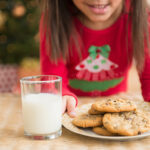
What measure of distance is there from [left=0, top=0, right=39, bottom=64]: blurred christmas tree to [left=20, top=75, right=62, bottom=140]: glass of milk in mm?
2366

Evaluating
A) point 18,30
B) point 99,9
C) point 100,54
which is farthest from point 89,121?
point 18,30

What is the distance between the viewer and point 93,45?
1492 millimetres

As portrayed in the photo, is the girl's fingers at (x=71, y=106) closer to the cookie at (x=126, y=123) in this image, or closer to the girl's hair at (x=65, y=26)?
the cookie at (x=126, y=123)

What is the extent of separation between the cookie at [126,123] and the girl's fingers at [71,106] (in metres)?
0.17

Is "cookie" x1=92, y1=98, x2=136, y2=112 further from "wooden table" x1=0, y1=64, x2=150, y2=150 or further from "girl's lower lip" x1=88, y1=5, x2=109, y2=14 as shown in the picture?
"girl's lower lip" x1=88, y1=5, x2=109, y2=14

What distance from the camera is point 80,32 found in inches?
59.3

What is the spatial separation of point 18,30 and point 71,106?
7.49 ft

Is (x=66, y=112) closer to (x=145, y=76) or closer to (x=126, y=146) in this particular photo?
(x=126, y=146)

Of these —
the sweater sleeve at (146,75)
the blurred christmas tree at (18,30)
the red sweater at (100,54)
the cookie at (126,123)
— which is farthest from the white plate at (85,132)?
the blurred christmas tree at (18,30)

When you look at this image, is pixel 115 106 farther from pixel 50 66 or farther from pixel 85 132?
pixel 50 66

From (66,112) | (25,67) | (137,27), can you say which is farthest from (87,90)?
(25,67)

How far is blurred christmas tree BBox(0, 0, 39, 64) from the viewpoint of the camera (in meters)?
3.00

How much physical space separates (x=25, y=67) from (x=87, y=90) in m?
1.72

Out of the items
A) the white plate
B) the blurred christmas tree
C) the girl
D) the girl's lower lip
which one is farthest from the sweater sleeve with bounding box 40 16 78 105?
the blurred christmas tree
